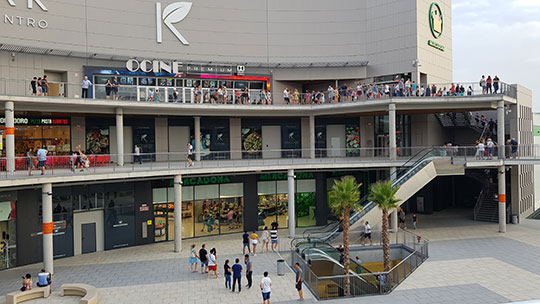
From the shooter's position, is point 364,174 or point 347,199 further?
point 364,174

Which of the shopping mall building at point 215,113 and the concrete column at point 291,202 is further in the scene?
the concrete column at point 291,202

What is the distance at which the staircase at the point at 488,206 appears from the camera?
31.6 meters

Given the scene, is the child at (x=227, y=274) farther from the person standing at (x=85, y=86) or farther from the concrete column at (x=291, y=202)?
the person standing at (x=85, y=86)

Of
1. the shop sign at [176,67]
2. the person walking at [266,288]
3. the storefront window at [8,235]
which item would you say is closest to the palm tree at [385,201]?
the person walking at [266,288]

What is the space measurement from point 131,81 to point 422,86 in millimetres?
20493

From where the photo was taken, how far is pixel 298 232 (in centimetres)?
2967

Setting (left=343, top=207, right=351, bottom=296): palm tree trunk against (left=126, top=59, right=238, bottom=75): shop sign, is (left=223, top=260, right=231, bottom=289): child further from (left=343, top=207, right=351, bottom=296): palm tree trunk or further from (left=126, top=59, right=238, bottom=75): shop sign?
(left=126, top=59, right=238, bottom=75): shop sign

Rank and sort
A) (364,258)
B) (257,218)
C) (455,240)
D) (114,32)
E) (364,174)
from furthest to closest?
(364,174)
(257,218)
(114,32)
(455,240)
(364,258)

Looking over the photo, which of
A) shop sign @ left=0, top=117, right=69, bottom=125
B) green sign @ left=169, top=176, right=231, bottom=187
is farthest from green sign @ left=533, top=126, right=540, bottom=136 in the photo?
shop sign @ left=0, top=117, right=69, bottom=125

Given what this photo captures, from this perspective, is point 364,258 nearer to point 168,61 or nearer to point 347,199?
point 347,199

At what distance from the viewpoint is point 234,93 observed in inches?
1128

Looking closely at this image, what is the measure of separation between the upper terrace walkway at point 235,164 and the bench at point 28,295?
4878 mm

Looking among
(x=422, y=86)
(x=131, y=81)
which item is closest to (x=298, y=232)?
(x=422, y=86)

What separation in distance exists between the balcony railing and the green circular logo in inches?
239
